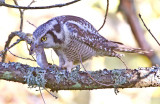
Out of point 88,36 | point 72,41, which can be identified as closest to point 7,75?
point 72,41

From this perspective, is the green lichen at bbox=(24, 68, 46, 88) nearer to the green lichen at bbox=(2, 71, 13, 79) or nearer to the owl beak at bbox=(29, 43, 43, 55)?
the green lichen at bbox=(2, 71, 13, 79)

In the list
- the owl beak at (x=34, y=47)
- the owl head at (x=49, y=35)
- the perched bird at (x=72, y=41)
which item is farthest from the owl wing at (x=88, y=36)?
the owl beak at (x=34, y=47)

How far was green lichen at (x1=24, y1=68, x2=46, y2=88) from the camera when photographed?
6.83 ft

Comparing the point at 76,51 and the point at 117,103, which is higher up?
the point at 76,51

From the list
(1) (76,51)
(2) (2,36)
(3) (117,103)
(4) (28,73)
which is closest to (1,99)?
(2) (2,36)

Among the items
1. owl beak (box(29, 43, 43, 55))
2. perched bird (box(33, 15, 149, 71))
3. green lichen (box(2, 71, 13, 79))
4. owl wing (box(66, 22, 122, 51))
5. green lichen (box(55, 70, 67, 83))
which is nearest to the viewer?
green lichen (box(2, 71, 13, 79))

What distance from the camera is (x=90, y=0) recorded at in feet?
24.5

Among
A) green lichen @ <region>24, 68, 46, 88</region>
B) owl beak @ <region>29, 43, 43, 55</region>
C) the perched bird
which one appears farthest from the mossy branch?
the perched bird

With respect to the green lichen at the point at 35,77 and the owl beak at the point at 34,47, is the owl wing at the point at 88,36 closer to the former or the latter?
the owl beak at the point at 34,47

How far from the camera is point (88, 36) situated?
110 inches

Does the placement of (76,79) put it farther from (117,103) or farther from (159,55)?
(117,103)

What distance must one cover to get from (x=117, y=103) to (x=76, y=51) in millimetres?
5247

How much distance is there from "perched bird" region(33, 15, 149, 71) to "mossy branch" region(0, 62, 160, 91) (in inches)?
15.3

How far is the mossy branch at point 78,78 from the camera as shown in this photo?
208cm
